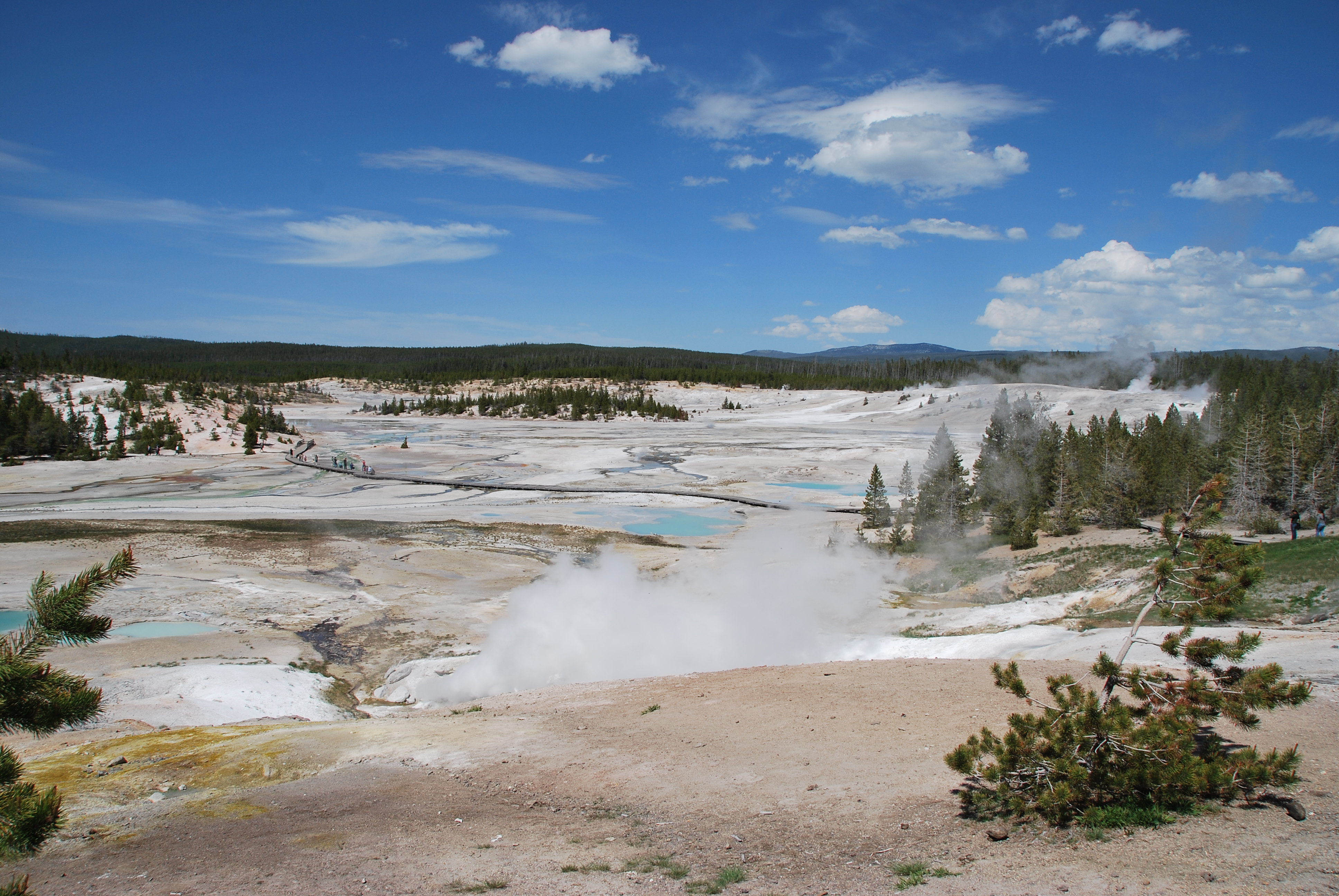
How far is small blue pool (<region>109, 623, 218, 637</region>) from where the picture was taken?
1784 centimetres

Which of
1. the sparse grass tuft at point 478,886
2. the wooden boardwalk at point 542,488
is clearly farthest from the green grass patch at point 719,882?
the wooden boardwalk at point 542,488

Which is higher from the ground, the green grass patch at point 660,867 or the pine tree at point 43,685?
the pine tree at point 43,685

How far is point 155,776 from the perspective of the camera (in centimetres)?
946

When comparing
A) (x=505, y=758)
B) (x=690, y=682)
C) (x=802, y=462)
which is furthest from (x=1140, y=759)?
(x=802, y=462)

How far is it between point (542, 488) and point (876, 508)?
1991 cm

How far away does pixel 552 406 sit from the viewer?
339ft

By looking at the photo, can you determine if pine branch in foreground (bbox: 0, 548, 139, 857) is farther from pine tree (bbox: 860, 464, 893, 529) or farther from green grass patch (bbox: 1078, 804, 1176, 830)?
pine tree (bbox: 860, 464, 893, 529)

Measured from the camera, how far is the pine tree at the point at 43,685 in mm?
3338

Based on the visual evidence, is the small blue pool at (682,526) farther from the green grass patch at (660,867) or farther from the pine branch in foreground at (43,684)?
the pine branch in foreground at (43,684)

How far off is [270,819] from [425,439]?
221 ft

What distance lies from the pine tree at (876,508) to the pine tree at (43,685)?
29006 mm

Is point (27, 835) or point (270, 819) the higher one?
point (27, 835)

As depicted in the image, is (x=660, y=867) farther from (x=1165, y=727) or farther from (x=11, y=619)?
(x=11, y=619)

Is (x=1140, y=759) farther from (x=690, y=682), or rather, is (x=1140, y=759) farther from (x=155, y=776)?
(x=155, y=776)
